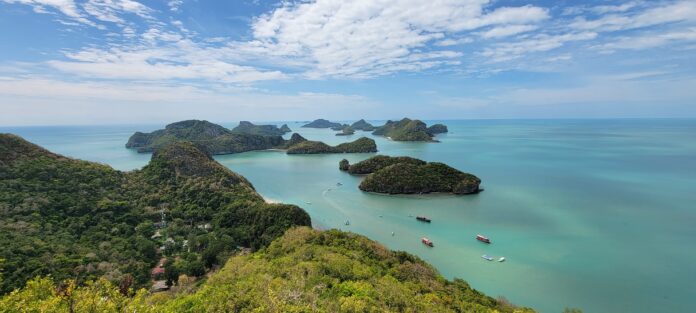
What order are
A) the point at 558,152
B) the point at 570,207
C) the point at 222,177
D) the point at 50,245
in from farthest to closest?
the point at 558,152
the point at 222,177
the point at 570,207
the point at 50,245

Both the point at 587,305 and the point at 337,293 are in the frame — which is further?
the point at 587,305

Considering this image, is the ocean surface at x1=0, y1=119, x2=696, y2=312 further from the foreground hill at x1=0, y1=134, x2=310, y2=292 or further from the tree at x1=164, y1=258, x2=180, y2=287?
the tree at x1=164, y1=258, x2=180, y2=287

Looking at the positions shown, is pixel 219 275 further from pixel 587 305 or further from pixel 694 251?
pixel 694 251

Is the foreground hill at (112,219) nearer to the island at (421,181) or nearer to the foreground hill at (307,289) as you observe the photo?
the foreground hill at (307,289)

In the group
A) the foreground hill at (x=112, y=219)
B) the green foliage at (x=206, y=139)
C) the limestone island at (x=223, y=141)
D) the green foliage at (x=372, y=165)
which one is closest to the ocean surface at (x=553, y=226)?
the green foliage at (x=372, y=165)

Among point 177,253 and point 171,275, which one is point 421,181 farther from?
point 171,275

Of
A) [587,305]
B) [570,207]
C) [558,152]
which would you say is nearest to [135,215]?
[587,305]
